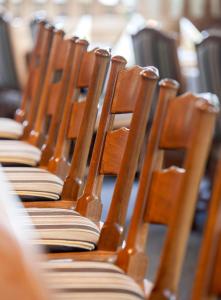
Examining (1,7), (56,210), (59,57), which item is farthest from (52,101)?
(1,7)

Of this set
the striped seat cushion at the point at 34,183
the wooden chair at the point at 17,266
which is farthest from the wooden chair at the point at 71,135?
the wooden chair at the point at 17,266

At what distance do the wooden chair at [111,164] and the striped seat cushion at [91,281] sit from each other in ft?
0.59

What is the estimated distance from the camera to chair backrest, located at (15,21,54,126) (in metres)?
2.85

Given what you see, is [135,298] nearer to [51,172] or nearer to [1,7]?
[51,172]

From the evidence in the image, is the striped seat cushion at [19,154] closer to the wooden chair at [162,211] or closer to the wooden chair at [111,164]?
the wooden chair at [111,164]

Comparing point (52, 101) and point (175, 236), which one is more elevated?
point (52, 101)

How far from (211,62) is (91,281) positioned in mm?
2113

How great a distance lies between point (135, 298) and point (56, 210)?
579 millimetres

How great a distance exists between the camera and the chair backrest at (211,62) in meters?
3.36

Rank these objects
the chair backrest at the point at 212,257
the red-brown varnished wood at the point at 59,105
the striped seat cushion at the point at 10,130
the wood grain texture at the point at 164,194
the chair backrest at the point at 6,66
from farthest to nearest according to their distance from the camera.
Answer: the chair backrest at the point at 6,66 < the striped seat cushion at the point at 10,130 < the red-brown varnished wood at the point at 59,105 < the wood grain texture at the point at 164,194 < the chair backrest at the point at 212,257

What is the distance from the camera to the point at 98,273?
4.87 ft

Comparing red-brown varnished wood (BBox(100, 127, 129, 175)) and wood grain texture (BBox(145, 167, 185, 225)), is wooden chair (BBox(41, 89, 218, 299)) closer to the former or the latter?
wood grain texture (BBox(145, 167, 185, 225))

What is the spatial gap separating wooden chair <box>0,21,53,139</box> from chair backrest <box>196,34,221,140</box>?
801 millimetres

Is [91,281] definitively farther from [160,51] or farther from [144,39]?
[144,39]
